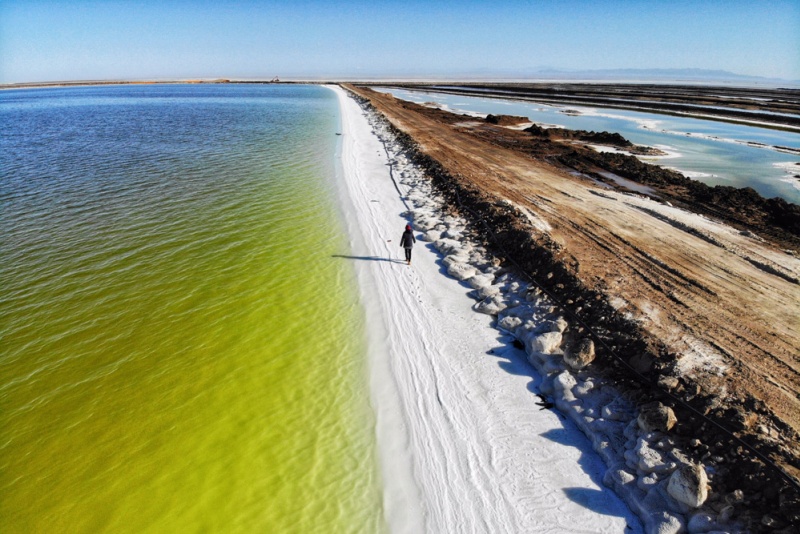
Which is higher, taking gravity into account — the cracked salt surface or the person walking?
the person walking

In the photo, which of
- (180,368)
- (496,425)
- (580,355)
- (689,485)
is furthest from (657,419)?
(180,368)

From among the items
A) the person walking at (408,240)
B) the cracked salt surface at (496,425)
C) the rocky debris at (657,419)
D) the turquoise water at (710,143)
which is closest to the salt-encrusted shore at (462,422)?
the cracked salt surface at (496,425)

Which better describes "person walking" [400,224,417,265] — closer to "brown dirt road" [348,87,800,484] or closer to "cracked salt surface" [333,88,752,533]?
"cracked salt surface" [333,88,752,533]

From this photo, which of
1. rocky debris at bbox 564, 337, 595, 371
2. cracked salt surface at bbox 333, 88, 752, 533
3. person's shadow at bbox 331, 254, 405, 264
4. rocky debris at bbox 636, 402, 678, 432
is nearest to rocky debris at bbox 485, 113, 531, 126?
person's shadow at bbox 331, 254, 405, 264

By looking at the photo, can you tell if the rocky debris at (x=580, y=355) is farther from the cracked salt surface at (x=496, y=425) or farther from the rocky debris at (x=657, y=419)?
the rocky debris at (x=657, y=419)

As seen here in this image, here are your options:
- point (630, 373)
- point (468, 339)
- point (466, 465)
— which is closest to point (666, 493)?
point (630, 373)

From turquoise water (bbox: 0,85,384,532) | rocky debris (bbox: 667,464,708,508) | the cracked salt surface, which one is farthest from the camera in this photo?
turquoise water (bbox: 0,85,384,532)

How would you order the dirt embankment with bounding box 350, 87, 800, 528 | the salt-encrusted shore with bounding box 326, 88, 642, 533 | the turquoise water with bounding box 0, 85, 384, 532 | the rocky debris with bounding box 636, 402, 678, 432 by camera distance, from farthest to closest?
the rocky debris with bounding box 636, 402, 678, 432, the dirt embankment with bounding box 350, 87, 800, 528, the turquoise water with bounding box 0, 85, 384, 532, the salt-encrusted shore with bounding box 326, 88, 642, 533
